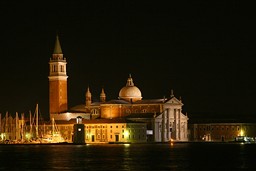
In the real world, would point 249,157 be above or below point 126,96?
below

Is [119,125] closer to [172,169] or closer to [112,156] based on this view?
[112,156]

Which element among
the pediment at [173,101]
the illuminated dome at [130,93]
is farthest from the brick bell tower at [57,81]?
the pediment at [173,101]

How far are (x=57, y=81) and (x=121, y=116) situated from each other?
10.7m

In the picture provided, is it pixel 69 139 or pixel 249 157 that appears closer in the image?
pixel 249 157

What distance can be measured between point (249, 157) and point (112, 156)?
1185 cm

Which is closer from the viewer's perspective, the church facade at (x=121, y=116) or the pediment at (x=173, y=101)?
the church facade at (x=121, y=116)

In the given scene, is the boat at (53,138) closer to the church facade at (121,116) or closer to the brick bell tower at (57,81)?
the church facade at (121,116)

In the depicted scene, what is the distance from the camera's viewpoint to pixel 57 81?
13888 cm

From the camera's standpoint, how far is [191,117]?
495 feet

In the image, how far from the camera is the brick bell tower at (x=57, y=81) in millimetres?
138750

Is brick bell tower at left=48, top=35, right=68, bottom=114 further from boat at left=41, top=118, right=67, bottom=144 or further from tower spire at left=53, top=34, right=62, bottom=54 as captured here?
boat at left=41, top=118, right=67, bottom=144

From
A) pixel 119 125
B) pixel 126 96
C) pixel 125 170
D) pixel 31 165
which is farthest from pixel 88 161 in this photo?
pixel 126 96

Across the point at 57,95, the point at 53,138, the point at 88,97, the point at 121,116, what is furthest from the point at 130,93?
the point at 53,138

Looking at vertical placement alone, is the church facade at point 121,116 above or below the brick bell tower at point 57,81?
below
